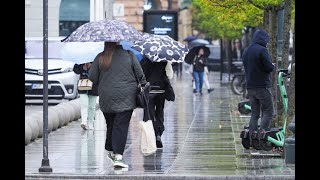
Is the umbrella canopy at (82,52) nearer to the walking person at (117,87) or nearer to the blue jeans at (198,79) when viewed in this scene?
the walking person at (117,87)

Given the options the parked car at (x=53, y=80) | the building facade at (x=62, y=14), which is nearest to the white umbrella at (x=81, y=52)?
the parked car at (x=53, y=80)

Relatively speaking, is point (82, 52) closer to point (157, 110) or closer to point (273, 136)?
point (157, 110)

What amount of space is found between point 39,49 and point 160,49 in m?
13.6

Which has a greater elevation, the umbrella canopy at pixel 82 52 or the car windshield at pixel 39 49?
the umbrella canopy at pixel 82 52

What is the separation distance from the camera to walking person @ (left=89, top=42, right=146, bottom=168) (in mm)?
15047

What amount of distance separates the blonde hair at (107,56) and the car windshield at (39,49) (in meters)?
14.8

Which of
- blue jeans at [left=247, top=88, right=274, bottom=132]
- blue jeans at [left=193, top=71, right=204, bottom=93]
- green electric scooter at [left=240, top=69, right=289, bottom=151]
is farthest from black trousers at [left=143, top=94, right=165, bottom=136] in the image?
blue jeans at [left=193, top=71, right=204, bottom=93]

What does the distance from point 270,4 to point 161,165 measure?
7.85 metres

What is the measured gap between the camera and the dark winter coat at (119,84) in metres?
15.0

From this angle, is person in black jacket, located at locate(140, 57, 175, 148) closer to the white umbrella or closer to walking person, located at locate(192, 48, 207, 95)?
the white umbrella

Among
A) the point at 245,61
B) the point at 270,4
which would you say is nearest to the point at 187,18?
the point at 270,4
